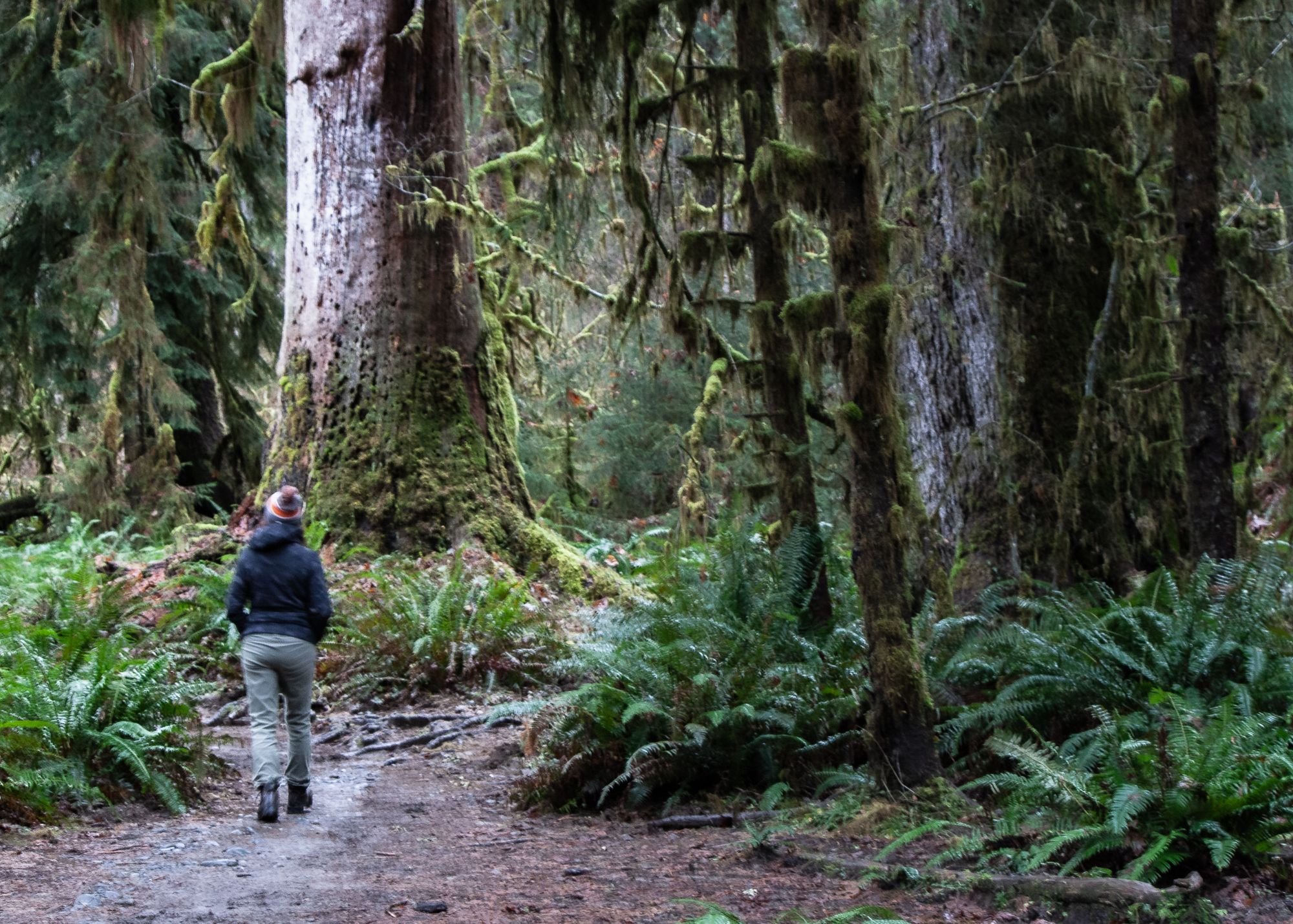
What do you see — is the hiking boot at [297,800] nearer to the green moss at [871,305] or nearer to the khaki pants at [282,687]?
the khaki pants at [282,687]

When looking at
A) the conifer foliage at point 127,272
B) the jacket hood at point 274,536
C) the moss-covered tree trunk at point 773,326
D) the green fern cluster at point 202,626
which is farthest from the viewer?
the conifer foliage at point 127,272

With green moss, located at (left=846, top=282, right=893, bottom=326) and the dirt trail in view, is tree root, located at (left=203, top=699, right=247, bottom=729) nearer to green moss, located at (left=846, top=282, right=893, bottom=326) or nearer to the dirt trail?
the dirt trail

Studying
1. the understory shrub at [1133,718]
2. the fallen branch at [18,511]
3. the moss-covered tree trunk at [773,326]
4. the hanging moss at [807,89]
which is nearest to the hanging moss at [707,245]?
the moss-covered tree trunk at [773,326]

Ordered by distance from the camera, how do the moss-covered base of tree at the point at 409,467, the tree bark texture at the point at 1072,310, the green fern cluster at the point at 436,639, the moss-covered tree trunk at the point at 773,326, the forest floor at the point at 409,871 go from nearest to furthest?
the forest floor at the point at 409,871
the moss-covered tree trunk at the point at 773,326
the tree bark texture at the point at 1072,310
the green fern cluster at the point at 436,639
the moss-covered base of tree at the point at 409,467

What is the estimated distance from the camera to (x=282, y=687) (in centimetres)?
664

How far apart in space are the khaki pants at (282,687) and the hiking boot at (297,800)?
32 millimetres

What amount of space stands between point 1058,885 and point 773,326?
3852mm

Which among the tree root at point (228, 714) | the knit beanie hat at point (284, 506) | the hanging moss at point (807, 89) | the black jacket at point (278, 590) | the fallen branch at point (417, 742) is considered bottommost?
the fallen branch at point (417, 742)

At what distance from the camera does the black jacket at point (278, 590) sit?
6555 mm

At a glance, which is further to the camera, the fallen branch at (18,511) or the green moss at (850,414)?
the fallen branch at (18,511)

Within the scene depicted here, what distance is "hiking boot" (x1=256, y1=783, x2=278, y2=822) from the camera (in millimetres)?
6180

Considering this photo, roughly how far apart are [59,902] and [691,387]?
1426 centimetres

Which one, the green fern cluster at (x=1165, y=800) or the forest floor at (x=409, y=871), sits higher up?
the green fern cluster at (x=1165, y=800)

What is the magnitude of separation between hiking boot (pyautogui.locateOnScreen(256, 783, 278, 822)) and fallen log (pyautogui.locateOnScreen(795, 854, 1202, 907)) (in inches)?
134
